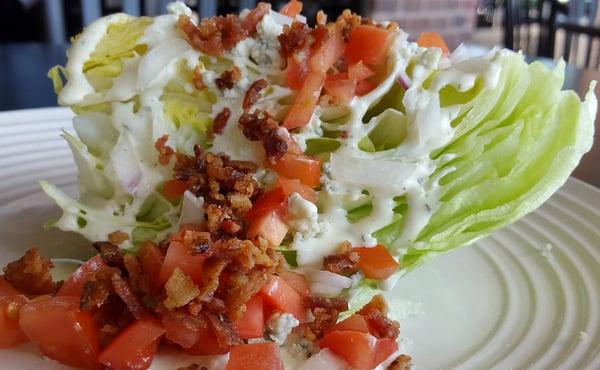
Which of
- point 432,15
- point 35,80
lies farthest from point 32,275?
point 432,15

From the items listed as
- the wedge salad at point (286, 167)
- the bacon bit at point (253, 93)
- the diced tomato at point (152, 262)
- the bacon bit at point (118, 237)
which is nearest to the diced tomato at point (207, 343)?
the wedge salad at point (286, 167)

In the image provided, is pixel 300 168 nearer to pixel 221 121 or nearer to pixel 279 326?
pixel 221 121

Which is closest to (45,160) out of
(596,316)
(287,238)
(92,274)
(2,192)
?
(2,192)

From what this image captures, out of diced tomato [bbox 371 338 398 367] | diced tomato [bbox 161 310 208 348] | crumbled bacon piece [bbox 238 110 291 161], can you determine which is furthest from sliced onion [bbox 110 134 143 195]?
diced tomato [bbox 371 338 398 367]

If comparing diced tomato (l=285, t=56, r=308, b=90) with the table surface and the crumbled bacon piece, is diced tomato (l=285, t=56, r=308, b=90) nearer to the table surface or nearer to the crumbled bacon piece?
the crumbled bacon piece

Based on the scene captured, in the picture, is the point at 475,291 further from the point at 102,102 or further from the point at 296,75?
the point at 102,102

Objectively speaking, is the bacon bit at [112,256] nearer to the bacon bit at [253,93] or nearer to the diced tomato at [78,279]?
the diced tomato at [78,279]
